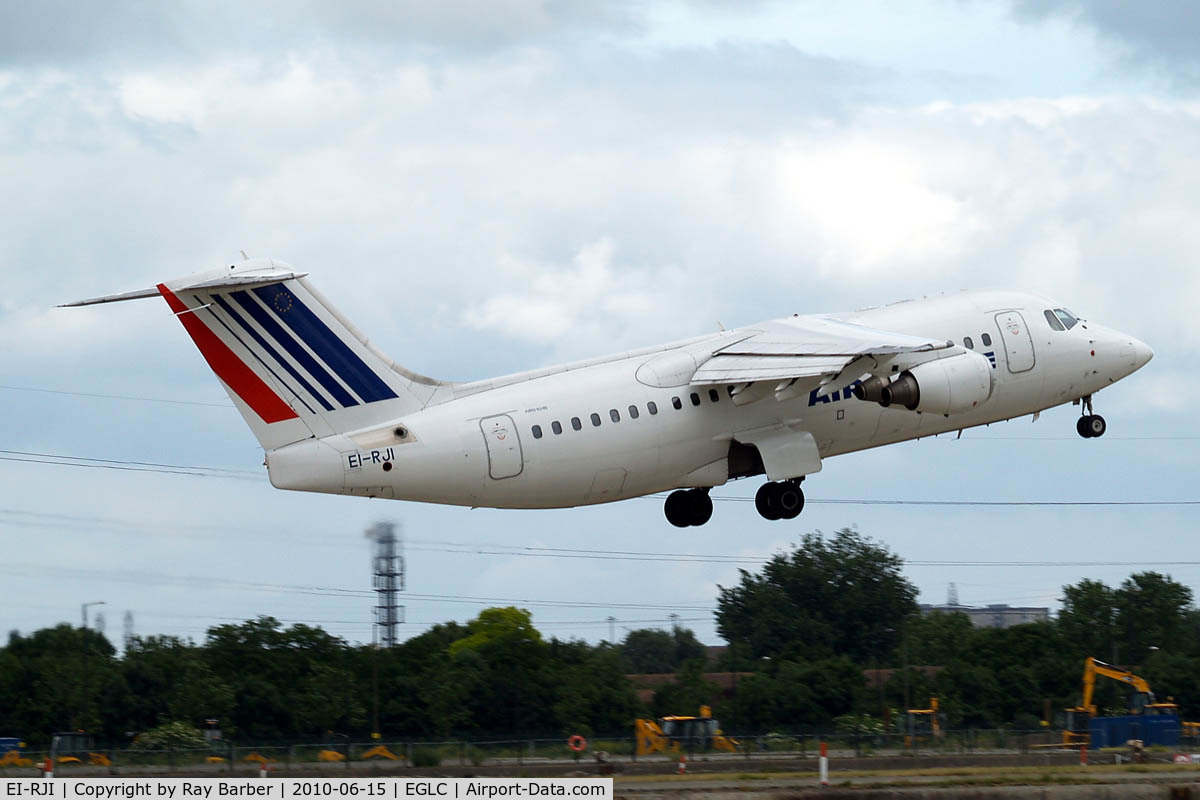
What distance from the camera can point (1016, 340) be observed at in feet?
115

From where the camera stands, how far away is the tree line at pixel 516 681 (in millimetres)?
62875

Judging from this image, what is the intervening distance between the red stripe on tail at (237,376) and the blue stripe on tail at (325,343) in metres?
0.97

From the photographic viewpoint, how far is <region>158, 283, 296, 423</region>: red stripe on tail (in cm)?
2942

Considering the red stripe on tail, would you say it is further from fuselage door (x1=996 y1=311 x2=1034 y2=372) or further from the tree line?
the tree line

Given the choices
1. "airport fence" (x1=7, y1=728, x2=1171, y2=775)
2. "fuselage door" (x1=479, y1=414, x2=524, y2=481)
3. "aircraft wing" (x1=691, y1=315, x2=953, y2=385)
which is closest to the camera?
"fuselage door" (x1=479, y1=414, x2=524, y2=481)

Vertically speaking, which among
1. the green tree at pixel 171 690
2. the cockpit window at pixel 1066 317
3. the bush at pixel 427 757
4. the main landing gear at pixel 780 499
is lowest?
the bush at pixel 427 757

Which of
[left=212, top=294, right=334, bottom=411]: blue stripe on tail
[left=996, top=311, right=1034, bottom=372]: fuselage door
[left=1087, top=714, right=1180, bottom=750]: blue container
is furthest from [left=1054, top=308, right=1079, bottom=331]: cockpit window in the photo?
[left=1087, top=714, right=1180, bottom=750]: blue container

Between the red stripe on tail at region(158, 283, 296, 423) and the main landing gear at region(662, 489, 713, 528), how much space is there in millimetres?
8693

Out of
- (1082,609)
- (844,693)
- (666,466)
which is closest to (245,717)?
(844,693)

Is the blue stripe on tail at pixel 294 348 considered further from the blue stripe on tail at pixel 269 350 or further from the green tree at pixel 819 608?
the green tree at pixel 819 608

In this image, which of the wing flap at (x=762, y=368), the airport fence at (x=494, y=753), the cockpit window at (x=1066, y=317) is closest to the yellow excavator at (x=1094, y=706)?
the airport fence at (x=494, y=753)

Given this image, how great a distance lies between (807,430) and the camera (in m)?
33.3
